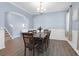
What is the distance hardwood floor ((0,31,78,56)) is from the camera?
9.95 ft


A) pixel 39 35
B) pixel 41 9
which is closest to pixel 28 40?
pixel 39 35

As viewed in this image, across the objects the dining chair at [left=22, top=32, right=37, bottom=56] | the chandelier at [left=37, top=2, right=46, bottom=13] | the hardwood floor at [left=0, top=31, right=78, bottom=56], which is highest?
the chandelier at [left=37, top=2, right=46, bottom=13]

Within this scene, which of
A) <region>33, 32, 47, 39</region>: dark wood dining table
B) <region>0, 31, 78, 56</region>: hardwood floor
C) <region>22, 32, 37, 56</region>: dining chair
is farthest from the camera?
<region>33, 32, 47, 39</region>: dark wood dining table

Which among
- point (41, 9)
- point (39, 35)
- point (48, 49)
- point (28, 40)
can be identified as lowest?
point (48, 49)

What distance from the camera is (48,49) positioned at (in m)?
3.59

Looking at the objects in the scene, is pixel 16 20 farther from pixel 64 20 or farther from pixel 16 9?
pixel 64 20

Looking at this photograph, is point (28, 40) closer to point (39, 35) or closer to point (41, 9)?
point (39, 35)

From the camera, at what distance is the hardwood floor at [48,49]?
3031 mm

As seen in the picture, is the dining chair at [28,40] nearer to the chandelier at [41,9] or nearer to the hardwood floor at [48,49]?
the hardwood floor at [48,49]

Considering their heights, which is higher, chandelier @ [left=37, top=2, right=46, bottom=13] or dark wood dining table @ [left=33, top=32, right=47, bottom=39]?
chandelier @ [left=37, top=2, right=46, bottom=13]

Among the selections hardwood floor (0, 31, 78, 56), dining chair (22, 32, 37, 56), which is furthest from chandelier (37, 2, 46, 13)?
hardwood floor (0, 31, 78, 56)

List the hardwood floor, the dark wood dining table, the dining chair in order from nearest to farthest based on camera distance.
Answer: the hardwood floor, the dining chair, the dark wood dining table

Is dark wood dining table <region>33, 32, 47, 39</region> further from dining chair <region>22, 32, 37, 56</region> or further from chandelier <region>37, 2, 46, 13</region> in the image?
chandelier <region>37, 2, 46, 13</region>

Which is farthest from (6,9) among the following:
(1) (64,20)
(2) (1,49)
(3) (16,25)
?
(1) (64,20)
